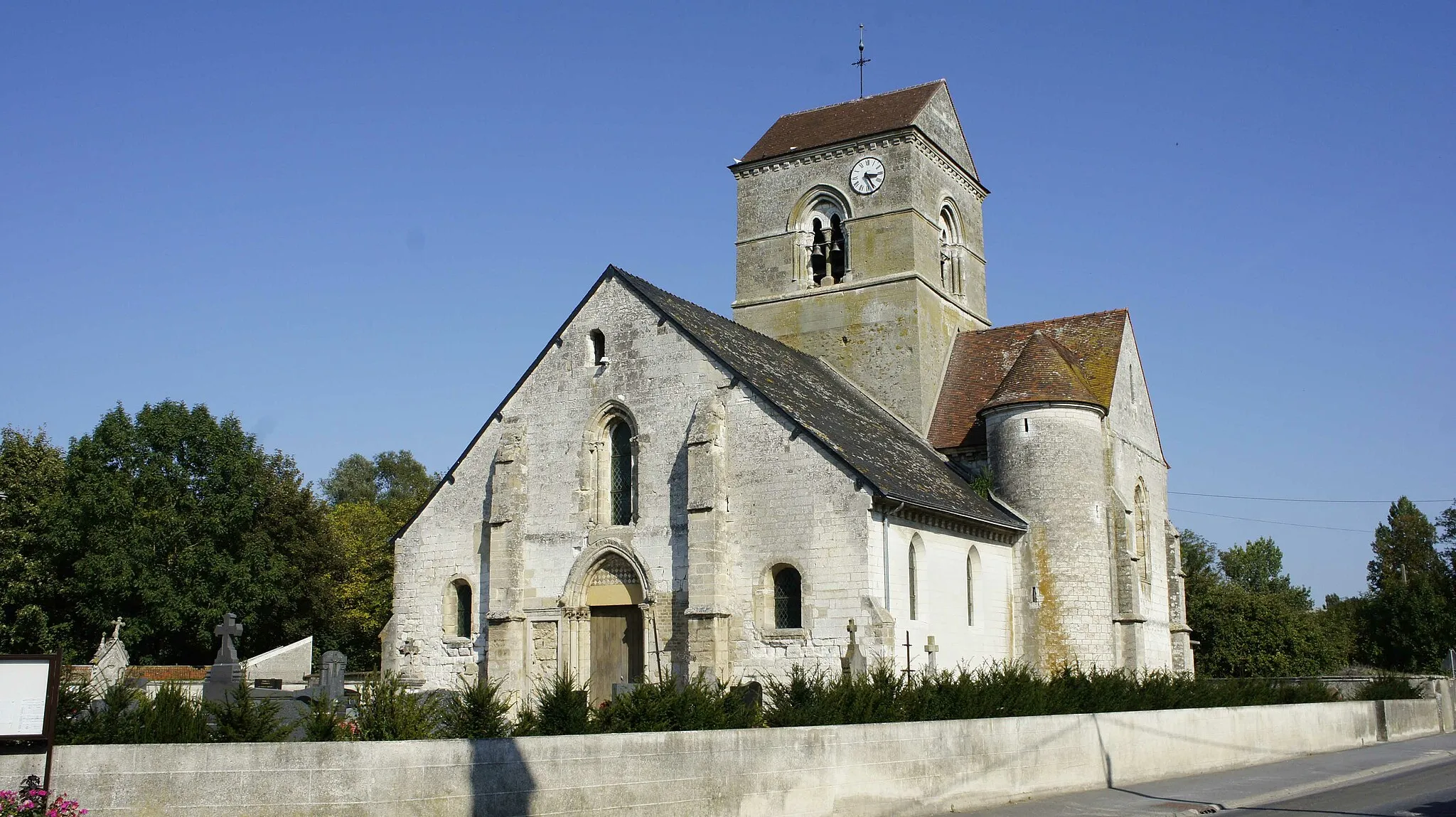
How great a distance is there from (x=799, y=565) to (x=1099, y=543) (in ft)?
29.7

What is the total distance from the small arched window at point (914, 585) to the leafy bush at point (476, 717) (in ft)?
45.1

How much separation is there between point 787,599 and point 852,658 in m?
2.25

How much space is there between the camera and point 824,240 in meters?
37.8

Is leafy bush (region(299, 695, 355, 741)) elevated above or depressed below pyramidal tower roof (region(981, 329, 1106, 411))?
below

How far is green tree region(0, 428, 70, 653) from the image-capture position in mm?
42844

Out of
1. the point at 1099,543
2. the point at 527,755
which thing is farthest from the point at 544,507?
the point at 527,755

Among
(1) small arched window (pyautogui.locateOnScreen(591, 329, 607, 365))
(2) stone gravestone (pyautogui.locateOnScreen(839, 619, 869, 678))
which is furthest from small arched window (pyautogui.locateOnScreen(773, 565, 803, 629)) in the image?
(1) small arched window (pyautogui.locateOnScreen(591, 329, 607, 365))

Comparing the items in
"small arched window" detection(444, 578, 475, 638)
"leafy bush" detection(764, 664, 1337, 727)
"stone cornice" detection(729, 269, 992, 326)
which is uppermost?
"stone cornice" detection(729, 269, 992, 326)

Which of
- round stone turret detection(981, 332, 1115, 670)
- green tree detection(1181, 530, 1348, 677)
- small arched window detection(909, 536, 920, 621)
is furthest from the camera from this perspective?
green tree detection(1181, 530, 1348, 677)

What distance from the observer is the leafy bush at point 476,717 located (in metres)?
13.5

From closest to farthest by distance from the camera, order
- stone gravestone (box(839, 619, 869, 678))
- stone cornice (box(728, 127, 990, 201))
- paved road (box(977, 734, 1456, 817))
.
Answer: paved road (box(977, 734, 1456, 817)) < stone gravestone (box(839, 619, 869, 678)) < stone cornice (box(728, 127, 990, 201))

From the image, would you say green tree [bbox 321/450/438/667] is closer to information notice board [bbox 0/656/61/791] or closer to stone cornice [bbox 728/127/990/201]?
stone cornice [bbox 728/127/990/201]

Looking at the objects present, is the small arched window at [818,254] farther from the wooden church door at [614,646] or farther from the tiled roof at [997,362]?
the wooden church door at [614,646]

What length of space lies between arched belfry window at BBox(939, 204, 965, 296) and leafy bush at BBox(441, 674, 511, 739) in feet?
89.7
